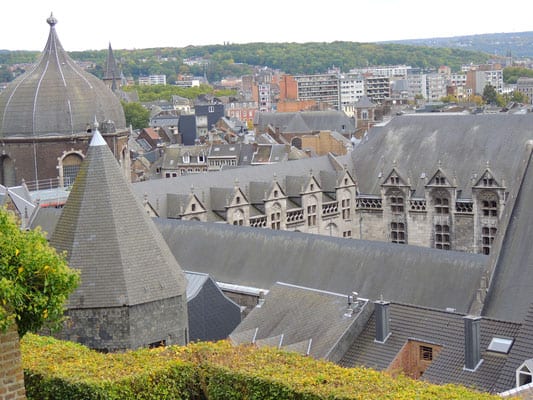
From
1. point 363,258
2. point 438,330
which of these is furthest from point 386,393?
point 363,258

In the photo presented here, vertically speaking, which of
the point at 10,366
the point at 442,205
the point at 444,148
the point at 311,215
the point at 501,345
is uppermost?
the point at 10,366

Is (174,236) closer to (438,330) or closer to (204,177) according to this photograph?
(204,177)

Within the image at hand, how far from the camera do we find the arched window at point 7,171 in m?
68.4

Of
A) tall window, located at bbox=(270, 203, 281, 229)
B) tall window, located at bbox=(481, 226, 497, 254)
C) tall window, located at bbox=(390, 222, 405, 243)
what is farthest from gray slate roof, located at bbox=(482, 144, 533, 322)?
tall window, located at bbox=(390, 222, 405, 243)

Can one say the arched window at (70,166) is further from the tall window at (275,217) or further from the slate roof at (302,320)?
the slate roof at (302,320)

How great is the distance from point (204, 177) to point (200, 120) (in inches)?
5118

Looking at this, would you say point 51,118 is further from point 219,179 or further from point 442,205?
point 442,205

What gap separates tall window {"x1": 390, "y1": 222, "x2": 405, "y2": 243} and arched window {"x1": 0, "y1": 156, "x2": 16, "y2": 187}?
28255 millimetres

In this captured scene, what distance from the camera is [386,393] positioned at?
67.1ft

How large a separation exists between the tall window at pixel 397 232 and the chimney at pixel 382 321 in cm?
3075

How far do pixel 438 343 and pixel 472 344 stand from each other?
8.50 ft

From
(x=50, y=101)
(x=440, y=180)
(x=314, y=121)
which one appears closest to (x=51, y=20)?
(x=50, y=101)

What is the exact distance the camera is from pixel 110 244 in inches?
1271

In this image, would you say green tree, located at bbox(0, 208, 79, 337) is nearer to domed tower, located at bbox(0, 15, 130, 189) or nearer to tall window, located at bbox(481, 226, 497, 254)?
tall window, located at bbox(481, 226, 497, 254)
